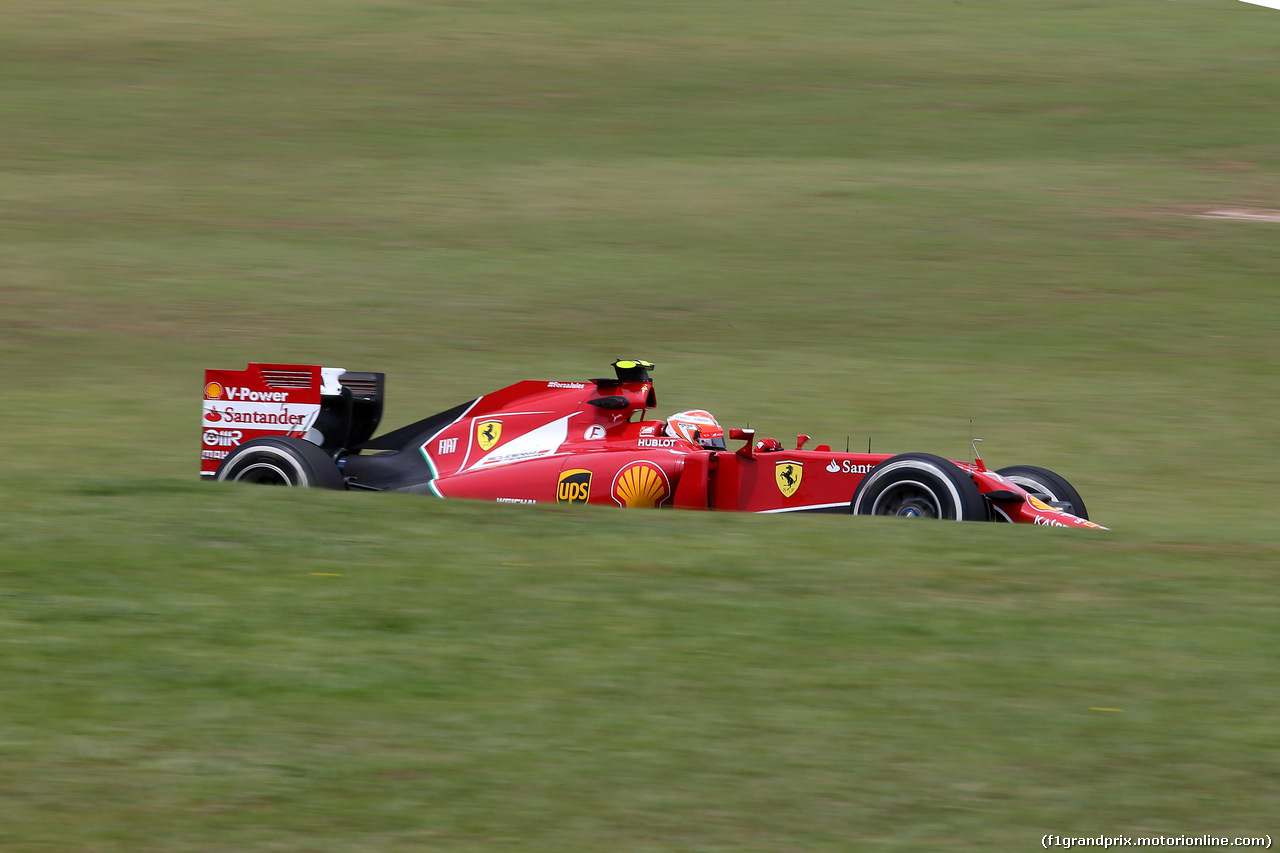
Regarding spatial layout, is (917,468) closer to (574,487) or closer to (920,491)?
(920,491)

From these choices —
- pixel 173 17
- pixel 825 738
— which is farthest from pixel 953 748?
pixel 173 17

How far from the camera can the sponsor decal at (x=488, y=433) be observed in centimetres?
1091

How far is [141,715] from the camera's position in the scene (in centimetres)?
566

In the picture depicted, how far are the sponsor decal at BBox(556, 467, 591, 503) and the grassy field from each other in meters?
1.58

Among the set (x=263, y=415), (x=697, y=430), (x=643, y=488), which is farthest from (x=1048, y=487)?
(x=263, y=415)

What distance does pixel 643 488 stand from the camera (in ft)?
33.2

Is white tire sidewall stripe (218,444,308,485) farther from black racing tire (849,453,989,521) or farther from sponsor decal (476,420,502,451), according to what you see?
black racing tire (849,453,989,521)

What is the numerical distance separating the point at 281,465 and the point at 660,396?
252 inches

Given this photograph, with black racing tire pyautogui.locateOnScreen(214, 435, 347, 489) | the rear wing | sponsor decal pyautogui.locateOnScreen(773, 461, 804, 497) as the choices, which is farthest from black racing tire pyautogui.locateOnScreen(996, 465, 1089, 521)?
the rear wing

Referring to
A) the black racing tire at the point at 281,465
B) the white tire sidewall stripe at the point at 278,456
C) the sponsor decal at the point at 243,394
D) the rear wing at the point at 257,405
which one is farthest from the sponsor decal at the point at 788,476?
the sponsor decal at the point at 243,394

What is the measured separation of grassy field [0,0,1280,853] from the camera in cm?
533

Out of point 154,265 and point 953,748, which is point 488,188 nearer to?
point 154,265

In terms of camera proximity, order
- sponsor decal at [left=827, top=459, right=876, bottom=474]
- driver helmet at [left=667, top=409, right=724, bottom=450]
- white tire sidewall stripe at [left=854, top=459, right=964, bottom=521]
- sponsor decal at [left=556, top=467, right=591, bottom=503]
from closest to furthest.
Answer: white tire sidewall stripe at [left=854, top=459, right=964, bottom=521]
sponsor decal at [left=827, top=459, right=876, bottom=474]
sponsor decal at [left=556, top=467, right=591, bottom=503]
driver helmet at [left=667, top=409, right=724, bottom=450]

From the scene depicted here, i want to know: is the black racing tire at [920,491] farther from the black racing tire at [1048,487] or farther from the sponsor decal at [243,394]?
the sponsor decal at [243,394]
